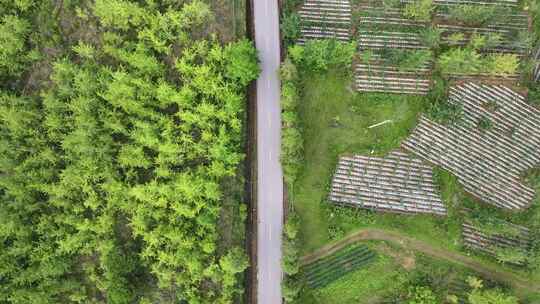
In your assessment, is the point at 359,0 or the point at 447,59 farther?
the point at 359,0

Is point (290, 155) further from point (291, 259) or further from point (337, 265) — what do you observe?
point (337, 265)

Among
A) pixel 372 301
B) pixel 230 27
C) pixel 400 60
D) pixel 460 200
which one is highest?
pixel 230 27

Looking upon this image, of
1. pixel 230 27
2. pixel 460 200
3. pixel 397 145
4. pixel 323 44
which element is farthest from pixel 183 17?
pixel 460 200

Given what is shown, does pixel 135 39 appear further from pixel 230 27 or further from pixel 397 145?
pixel 397 145

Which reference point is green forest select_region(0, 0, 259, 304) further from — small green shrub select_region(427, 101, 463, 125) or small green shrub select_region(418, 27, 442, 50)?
small green shrub select_region(427, 101, 463, 125)

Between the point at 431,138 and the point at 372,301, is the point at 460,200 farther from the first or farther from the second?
the point at 372,301

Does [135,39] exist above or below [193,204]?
above
